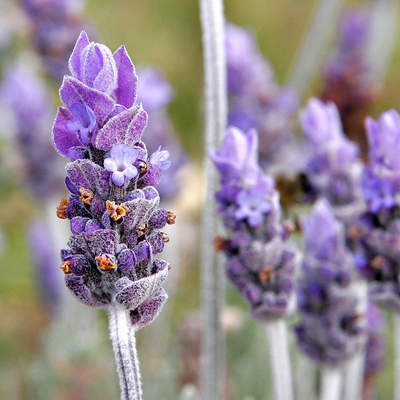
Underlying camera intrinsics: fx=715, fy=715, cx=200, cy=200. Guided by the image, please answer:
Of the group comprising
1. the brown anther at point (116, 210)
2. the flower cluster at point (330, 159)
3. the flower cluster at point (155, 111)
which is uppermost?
the flower cluster at point (155, 111)

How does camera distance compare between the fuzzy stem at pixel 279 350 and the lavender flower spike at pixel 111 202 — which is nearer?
the lavender flower spike at pixel 111 202

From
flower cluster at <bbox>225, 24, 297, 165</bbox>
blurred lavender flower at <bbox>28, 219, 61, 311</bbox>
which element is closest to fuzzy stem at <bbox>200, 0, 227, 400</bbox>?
flower cluster at <bbox>225, 24, 297, 165</bbox>

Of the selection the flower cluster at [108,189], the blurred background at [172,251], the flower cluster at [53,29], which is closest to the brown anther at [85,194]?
the flower cluster at [108,189]

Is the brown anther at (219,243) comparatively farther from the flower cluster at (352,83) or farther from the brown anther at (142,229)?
the flower cluster at (352,83)

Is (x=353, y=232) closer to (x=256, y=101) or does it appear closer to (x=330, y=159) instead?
(x=330, y=159)

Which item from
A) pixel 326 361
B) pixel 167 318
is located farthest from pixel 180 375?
pixel 326 361

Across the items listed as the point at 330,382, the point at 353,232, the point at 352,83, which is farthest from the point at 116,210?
the point at 352,83
